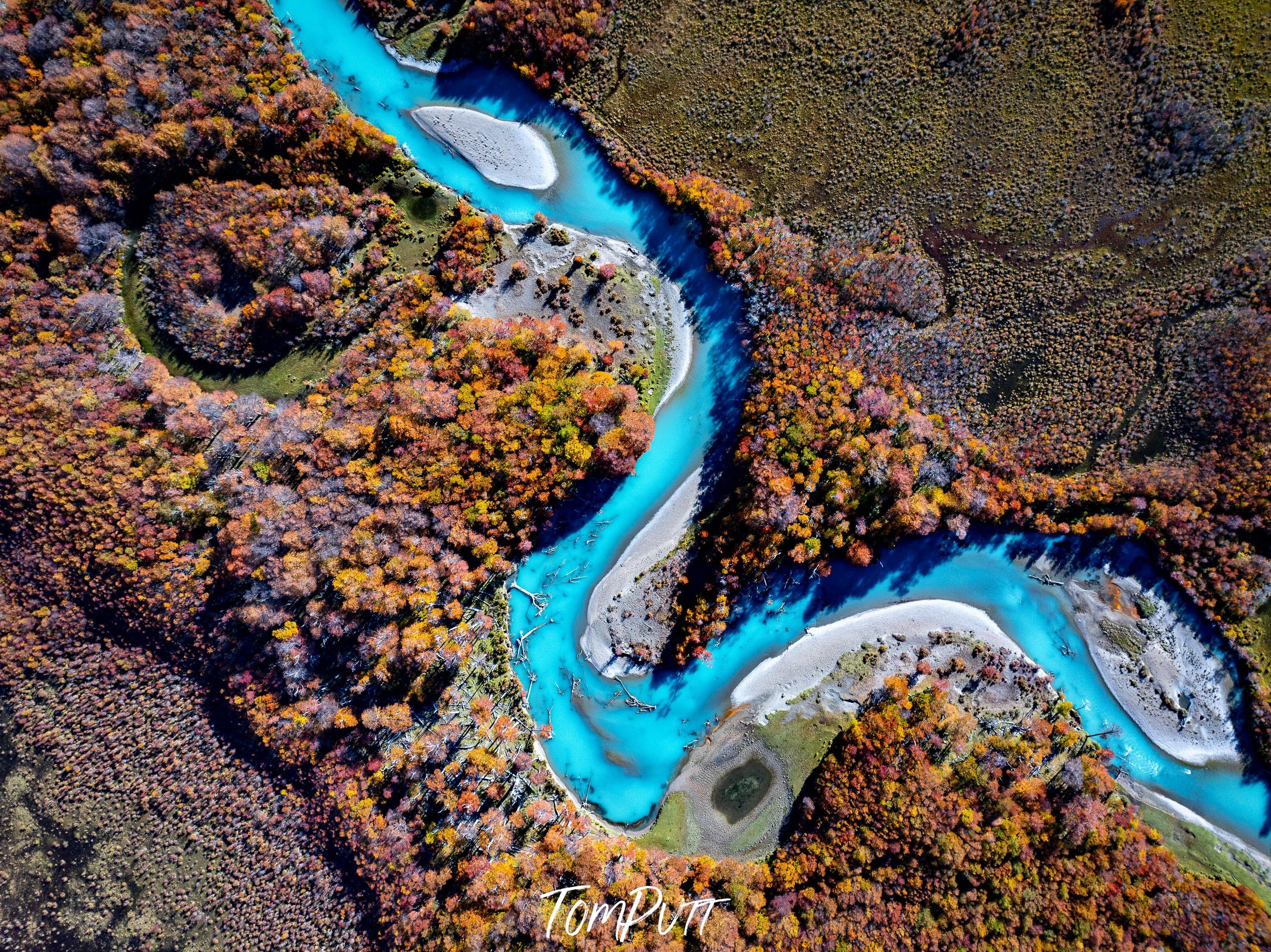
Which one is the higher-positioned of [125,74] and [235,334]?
[125,74]

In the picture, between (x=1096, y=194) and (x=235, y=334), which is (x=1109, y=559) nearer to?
(x=1096, y=194)

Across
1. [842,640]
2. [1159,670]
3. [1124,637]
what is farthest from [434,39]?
[1159,670]

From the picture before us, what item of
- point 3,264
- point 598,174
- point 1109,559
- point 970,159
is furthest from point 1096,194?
point 3,264

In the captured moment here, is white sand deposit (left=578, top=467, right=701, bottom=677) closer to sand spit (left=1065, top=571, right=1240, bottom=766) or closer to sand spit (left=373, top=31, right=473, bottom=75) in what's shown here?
sand spit (left=1065, top=571, right=1240, bottom=766)

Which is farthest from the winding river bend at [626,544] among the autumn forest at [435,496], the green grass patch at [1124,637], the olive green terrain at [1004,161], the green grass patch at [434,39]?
the olive green terrain at [1004,161]

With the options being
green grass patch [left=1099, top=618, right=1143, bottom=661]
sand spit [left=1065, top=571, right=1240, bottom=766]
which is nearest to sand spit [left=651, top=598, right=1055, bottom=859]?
sand spit [left=1065, top=571, right=1240, bottom=766]

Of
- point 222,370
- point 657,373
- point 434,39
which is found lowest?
point 222,370

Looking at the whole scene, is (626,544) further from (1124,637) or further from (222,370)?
(1124,637)
